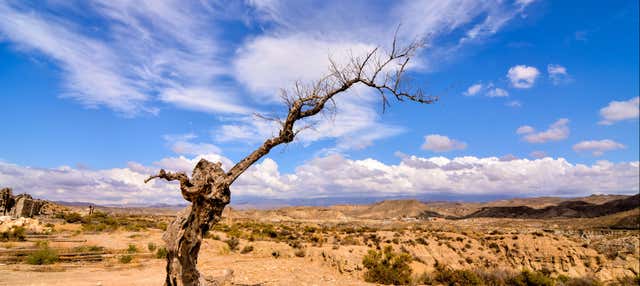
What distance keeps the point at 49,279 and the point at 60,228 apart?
69.6ft

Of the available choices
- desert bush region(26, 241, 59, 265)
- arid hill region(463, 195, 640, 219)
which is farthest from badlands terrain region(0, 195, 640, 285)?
arid hill region(463, 195, 640, 219)

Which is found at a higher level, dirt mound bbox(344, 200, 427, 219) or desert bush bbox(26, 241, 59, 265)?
desert bush bbox(26, 241, 59, 265)

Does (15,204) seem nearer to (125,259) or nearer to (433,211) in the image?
(125,259)

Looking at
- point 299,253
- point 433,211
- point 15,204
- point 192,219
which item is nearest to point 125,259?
point 299,253

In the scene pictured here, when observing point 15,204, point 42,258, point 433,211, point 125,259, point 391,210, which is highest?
point 15,204

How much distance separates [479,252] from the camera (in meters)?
26.2

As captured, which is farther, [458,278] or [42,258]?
[42,258]

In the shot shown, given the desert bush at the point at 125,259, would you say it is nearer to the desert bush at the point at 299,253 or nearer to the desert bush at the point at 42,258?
the desert bush at the point at 42,258

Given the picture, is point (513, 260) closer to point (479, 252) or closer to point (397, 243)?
point (479, 252)

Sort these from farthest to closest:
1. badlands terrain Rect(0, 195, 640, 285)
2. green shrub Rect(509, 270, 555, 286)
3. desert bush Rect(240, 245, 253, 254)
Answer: desert bush Rect(240, 245, 253, 254)
green shrub Rect(509, 270, 555, 286)
badlands terrain Rect(0, 195, 640, 285)

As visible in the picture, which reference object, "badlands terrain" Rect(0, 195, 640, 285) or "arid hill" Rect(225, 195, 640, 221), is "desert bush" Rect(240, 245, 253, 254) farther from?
"arid hill" Rect(225, 195, 640, 221)

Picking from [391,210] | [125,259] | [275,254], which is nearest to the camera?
[125,259]

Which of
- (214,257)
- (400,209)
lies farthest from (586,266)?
(400,209)

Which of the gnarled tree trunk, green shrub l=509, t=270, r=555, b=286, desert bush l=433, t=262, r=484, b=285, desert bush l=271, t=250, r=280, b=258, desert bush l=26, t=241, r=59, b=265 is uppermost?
the gnarled tree trunk
